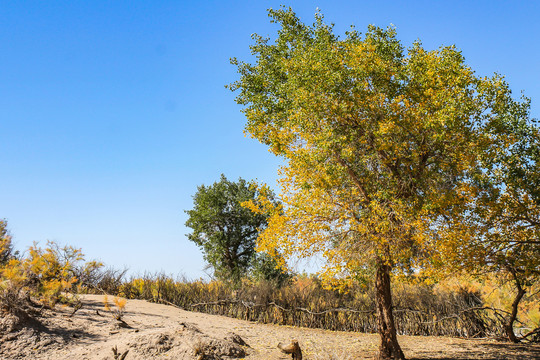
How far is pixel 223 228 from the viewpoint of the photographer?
91.7 ft

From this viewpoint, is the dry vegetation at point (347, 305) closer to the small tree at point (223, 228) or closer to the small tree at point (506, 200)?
the small tree at point (506, 200)

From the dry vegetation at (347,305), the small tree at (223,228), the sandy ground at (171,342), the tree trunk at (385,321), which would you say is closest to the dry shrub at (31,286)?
the sandy ground at (171,342)

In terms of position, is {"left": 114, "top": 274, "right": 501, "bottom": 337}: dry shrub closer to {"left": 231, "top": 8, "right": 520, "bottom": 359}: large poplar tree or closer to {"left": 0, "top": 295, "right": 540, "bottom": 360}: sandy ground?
{"left": 0, "top": 295, "right": 540, "bottom": 360}: sandy ground

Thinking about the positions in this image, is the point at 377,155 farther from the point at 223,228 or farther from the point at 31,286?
the point at 223,228

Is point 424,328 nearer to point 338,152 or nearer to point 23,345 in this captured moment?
point 338,152

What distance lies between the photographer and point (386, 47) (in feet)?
36.7

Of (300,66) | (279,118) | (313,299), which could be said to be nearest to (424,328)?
(313,299)

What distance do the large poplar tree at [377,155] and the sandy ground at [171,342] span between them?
228 cm

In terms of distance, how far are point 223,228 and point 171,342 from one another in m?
20.1

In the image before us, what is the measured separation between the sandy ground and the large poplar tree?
7.49ft

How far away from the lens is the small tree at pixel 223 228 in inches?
1068

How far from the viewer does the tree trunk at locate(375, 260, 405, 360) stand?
10.2m

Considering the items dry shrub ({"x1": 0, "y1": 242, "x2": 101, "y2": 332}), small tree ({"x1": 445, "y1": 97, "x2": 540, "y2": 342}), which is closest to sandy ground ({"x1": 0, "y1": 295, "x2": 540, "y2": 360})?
dry shrub ({"x1": 0, "y1": 242, "x2": 101, "y2": 332})

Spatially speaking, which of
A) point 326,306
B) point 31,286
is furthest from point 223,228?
point 31,286
